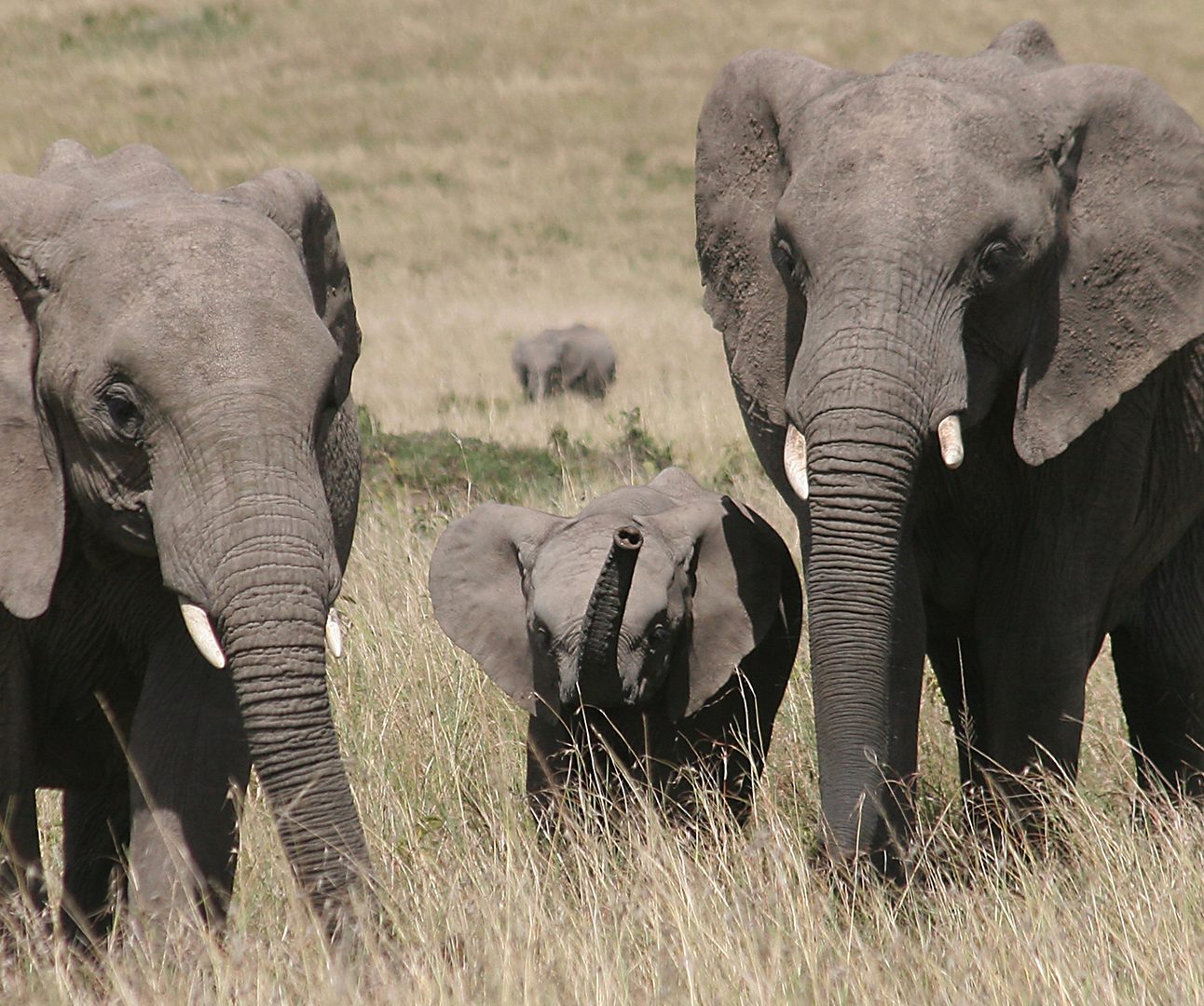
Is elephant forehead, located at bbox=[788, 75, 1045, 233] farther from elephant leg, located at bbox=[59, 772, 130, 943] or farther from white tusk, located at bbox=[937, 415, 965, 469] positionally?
elephant leg, located at bbox=[59, 772, 130, 943]

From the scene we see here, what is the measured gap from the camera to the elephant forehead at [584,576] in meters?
5.75

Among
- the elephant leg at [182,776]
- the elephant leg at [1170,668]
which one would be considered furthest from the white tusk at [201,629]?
the elephant leg at [1170,668]

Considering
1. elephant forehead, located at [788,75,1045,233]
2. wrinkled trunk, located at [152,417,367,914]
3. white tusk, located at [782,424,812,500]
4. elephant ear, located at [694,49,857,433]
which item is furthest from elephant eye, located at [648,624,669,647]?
wrinkled trunk, located at [152,417,367,914]

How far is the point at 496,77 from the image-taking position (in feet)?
148

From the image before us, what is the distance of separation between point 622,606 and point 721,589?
0.82 meters

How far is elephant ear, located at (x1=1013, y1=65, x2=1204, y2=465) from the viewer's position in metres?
5.18

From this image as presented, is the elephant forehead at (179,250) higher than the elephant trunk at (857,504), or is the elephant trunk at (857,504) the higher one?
the elephant forehead at (179,250)

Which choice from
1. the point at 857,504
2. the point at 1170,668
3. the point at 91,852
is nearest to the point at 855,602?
the point at 857,504

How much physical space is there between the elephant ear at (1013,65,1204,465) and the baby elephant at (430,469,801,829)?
1.29 m

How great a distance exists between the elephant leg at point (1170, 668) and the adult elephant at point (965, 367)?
0.02 meters

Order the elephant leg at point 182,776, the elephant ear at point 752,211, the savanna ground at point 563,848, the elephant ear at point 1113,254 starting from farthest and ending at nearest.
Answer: the elephant ear at point 752,211
the elephant ear at point 1113,254
the elephant leg at point 182,776
the savanna ground at point 563,848

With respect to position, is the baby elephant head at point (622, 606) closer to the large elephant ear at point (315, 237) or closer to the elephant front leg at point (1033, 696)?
the elephant front leg at point (1033, 696)

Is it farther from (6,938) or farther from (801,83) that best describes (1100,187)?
(6,938)

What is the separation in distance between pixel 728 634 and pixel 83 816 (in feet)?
6.65
